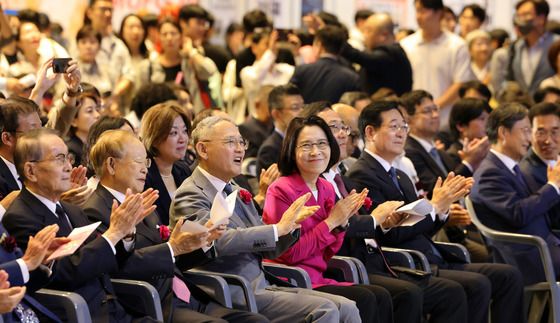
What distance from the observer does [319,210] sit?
5.92 m

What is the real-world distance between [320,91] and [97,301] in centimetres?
453

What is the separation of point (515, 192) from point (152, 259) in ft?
9.04

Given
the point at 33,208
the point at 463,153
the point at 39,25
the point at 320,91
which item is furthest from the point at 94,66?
the point at 33,208

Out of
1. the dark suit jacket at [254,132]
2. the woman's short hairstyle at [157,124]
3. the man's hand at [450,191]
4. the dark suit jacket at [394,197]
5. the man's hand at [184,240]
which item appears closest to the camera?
the man's hand at [184,240]

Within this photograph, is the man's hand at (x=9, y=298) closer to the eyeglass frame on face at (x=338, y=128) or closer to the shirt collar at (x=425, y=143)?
the eyeglass frame on face at (x=338, y=128)

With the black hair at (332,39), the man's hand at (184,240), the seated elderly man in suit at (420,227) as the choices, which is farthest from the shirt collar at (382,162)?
the black hair at (332,39)

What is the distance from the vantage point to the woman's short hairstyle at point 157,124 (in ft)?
20.2

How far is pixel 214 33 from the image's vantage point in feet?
42.9

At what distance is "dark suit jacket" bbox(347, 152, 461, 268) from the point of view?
6.41 m

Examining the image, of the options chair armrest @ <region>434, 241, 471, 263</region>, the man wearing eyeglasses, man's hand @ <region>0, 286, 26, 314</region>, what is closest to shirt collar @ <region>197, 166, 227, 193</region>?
man's hand @ <region>0, 286, 26, 314</region>

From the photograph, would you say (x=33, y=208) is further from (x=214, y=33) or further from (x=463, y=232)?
(x=214, y=33)

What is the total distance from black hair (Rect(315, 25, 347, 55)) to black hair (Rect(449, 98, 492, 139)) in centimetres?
116

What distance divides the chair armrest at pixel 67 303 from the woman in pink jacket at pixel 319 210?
1.38 m

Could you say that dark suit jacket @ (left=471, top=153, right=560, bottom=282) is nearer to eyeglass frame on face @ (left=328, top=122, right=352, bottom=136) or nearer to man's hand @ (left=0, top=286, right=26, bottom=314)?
eyeglass frame on face @ (left=328, top=122, right=352, bottom=136)
